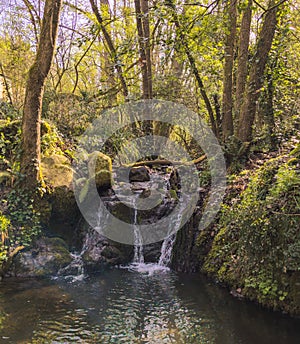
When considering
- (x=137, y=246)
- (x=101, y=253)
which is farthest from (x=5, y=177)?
(x=137, y=246)

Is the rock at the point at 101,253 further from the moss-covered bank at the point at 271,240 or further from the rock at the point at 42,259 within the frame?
the moss-covered bank at the point at 271,240

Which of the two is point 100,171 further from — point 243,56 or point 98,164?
point 243,56

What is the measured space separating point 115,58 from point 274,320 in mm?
4086

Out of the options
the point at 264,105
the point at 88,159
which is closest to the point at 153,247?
the point at 88,159

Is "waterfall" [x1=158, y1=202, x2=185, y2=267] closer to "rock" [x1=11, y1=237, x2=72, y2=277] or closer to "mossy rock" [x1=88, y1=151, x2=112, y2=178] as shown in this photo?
"rock" [x1=11, y1=237, x2=72, y2=277]

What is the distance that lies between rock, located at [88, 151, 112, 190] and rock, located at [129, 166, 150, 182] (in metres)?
1.15

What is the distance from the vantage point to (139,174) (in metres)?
10.3

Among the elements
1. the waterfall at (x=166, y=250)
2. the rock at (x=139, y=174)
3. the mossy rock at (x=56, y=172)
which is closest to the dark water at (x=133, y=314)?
the waterfall at (x=166, y=250)

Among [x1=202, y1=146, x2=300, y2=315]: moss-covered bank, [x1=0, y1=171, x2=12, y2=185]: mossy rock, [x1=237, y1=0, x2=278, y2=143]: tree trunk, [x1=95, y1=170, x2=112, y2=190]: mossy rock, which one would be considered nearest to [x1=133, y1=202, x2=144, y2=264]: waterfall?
[x1=95, y1=170, x2=112, y2=190]: mossy rock

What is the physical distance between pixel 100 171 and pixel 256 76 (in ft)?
14.1

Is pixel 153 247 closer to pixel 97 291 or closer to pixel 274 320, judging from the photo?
pixel 97 291

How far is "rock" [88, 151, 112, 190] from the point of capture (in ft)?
29.6

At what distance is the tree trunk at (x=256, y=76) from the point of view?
8.33 metres

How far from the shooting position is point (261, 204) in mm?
5398
